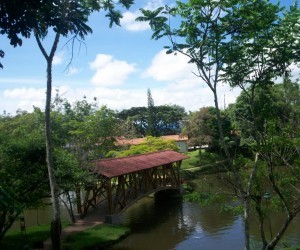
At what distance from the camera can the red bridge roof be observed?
1889cm

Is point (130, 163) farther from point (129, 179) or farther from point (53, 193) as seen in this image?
point (53, 193)

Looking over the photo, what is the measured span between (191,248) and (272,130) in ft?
27.0

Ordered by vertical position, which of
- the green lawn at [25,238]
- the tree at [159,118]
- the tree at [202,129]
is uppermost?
the tree at [159,118]

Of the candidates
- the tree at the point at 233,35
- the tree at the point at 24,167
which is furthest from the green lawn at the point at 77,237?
the tree at the point at 233,35

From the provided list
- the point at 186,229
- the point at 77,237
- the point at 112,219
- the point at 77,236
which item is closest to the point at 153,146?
the point at 186,229

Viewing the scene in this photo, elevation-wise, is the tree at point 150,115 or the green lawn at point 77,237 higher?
the tree at point 150,115

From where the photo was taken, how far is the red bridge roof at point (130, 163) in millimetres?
18891

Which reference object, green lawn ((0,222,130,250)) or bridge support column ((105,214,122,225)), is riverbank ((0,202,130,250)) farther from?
bridge support column ((105,214,122,225))

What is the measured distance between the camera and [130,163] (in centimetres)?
2183

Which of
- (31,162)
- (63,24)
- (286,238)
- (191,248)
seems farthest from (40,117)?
(63,24)

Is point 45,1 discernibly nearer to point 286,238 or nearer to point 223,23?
point 223,23

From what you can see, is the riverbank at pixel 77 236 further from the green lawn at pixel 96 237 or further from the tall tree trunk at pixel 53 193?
the tall tree trunk at pixel 53 193

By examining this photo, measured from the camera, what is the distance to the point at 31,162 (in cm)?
1508

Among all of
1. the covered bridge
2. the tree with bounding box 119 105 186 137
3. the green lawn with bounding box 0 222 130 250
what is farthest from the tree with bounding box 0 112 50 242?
the tree with bounding box 119 105 186 137
